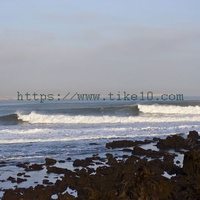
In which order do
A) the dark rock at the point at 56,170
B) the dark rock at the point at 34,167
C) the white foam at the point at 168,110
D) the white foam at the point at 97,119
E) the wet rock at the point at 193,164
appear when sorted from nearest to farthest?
the wet rock at the point at 193,164 → the dark rock at the point at 56,170 → the dark rock at the point at 34,167 → the white foam at the point at 97,119 → the white foam at the point at 168,110

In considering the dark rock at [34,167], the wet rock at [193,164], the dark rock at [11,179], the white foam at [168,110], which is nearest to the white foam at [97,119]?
the white foam at [168,110]

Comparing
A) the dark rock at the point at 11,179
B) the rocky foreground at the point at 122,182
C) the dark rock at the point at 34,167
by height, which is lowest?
the dark rock at the point at 11,179

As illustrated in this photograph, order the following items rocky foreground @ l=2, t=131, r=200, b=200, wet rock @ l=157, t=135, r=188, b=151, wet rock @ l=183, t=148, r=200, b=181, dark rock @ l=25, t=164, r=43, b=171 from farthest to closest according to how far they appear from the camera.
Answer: wet rock @ l=157, t=135, r=188, b=151
dark rock @ l=25, t=164, r=43, b=171
wet rock @ l=183, t=148, r=200, b=181
rocky foreground @ l=2, t=131, r=200, b=200

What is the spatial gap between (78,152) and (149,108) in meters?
42.0

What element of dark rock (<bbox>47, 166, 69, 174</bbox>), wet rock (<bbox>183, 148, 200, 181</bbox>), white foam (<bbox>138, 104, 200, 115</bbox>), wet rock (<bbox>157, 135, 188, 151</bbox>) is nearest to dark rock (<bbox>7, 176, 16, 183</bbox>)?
dark rock (<bbox>47, 166, 69, 174</bbox>)

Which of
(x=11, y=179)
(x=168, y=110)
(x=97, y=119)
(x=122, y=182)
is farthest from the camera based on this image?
(x=168, y=110)

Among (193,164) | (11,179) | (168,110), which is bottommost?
(11,179)

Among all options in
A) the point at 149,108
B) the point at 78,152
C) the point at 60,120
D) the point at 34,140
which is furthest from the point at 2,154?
the point at 149,108

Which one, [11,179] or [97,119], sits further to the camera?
[97,119]

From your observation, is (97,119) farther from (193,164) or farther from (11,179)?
(193,164)

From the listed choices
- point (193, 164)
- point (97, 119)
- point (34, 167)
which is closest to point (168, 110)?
point (97, 119)

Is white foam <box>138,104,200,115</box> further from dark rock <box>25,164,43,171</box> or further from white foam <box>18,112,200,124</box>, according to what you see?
dark rock <box>25,164,43,171</box>

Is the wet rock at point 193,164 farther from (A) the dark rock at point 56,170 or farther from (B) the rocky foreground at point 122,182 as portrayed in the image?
(A) the dark rock at point 56,170

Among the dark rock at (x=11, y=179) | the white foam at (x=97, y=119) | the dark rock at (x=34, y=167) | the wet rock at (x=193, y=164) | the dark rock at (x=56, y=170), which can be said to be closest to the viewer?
the wet rock at (x=193, y=164)
